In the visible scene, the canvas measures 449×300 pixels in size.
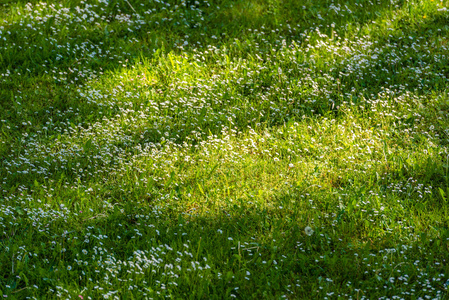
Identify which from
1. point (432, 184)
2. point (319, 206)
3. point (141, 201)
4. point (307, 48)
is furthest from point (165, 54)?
point (432, 184)

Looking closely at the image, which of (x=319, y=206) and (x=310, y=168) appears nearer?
(x=319, y=206)

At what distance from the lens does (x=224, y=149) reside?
589 centimetres

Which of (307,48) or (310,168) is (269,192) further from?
(307,48)

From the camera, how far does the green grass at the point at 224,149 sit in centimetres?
430

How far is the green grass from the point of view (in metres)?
4.30

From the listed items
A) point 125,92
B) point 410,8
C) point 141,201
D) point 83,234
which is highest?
point 410,8

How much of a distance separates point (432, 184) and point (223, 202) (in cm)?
219

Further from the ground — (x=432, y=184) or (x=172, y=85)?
(x=172, y=85)

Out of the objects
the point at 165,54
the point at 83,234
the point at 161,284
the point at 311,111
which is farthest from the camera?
the point at 165,54

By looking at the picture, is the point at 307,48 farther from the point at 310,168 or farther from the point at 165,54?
the point at 310,168

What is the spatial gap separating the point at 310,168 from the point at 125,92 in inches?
107

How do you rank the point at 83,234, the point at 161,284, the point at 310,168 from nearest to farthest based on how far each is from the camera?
1. the point at 161,284
2. the point at 83,234
3. the point at 310,168

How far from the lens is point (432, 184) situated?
541cm

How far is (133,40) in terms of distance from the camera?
25.9 ft
